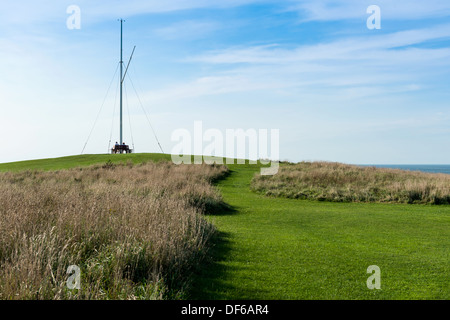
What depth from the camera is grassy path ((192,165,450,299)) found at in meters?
6.02

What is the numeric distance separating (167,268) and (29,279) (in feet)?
7.13

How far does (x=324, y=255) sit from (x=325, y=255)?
2 centimetres

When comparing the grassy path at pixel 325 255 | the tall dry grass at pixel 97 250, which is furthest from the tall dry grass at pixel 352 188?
the tall dry grass at pixel 97 250

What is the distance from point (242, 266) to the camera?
726cm

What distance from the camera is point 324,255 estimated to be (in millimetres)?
8102

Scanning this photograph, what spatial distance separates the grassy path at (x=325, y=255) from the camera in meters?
6.02

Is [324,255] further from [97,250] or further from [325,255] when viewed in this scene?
[97,250]

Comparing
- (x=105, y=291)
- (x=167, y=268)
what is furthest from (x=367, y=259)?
(x=105, y=291)

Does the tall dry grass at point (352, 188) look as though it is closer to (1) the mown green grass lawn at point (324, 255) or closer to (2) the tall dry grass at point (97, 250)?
(1) the mown green grass lawn at point (324, 255)

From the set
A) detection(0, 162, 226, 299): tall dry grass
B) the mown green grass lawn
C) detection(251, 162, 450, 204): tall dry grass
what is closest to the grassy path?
the mown green grass lawn

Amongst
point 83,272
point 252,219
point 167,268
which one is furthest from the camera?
point 252,219

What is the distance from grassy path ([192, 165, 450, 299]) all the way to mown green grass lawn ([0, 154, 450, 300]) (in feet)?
0.05

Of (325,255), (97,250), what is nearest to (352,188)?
(325,255)
